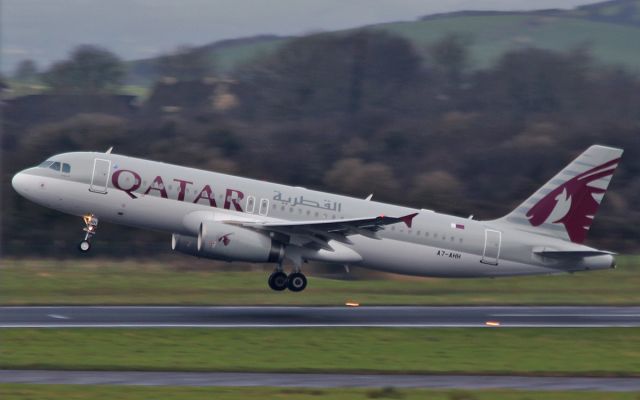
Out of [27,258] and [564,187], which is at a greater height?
[564,187]

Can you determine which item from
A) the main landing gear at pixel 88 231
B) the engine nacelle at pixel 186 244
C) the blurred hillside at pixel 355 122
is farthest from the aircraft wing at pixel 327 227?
the blurred hillside at pixel 355 122

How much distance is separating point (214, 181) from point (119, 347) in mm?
9260

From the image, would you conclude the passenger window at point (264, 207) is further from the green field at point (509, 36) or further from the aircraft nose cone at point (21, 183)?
the green field at point (509, 36)

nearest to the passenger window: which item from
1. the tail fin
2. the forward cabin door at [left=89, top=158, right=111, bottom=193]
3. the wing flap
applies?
the wing flap

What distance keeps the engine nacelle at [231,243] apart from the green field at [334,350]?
12.9 feet

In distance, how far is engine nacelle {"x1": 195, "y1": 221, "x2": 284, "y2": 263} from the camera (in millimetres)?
34344

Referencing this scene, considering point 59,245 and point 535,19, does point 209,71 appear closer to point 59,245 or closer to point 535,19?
point 535,19

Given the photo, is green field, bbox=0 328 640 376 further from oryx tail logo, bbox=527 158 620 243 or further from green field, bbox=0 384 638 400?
oryx tail logo, bbox=527 158 620 243

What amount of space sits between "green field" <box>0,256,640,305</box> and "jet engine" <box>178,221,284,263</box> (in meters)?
3.74

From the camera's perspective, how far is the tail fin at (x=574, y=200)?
38500 mm

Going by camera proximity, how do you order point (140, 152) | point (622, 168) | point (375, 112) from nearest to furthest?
point (140, 152)
point (622, 168)
point (375, 112)

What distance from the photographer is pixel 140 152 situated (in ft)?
219

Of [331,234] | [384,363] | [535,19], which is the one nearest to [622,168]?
[331,234]

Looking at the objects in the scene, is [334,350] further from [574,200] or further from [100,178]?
[574,200]
